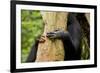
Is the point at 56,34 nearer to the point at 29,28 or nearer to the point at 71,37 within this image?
the point at 71,37

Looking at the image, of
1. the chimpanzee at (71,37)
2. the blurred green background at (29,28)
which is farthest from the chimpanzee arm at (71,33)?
the blurred green background at (29,28)

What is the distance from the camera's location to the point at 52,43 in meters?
2.12

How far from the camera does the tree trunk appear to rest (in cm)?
209

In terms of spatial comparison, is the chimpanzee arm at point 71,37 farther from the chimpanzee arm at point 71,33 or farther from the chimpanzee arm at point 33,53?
the chimpanzee arm at point 33,53

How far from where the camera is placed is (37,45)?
6.79 ft

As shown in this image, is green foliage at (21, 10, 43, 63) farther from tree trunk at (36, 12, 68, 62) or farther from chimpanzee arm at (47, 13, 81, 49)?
chimpanzee arm at (47, 13, 81, 49)

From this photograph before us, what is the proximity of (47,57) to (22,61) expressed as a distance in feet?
0.83

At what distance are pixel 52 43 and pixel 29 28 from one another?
0.91 feet

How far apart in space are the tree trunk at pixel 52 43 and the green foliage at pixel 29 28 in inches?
2.4

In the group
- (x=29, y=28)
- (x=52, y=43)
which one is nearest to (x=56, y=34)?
(x=52, y=43)

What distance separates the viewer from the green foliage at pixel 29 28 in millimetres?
2012

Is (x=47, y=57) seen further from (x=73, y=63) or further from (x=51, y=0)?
Result: (x=51, y=0)

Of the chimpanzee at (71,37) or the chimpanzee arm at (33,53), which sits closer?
the chimpanzee arm at (33,53)

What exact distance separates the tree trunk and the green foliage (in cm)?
6
